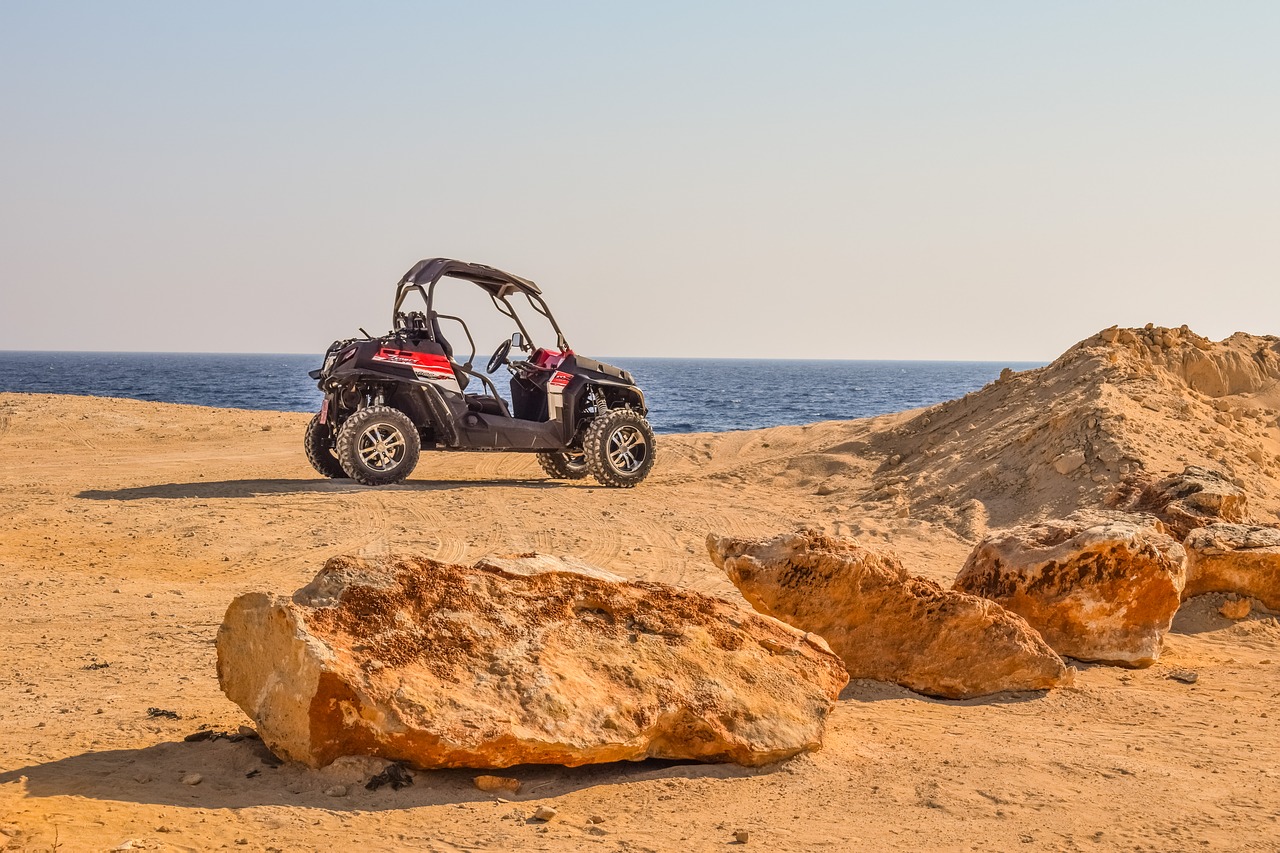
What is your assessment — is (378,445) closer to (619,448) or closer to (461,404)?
(461,404)

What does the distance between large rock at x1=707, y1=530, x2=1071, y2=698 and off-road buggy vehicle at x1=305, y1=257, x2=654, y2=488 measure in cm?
720

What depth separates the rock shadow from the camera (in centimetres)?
436

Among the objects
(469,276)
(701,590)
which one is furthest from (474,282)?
(701,590)

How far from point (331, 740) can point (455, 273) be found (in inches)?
390

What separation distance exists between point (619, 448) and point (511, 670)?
9713mm

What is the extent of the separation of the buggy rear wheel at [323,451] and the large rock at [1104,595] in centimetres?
897

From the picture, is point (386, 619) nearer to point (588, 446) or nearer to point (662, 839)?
point (662, 839)

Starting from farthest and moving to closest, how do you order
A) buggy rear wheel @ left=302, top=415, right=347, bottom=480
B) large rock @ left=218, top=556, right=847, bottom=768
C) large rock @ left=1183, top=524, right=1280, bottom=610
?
buggy rear wheel @ left=302, top=415, right=347, bottom=480, large rock @ left=1183, top=524, right=1280, bottom=610, large rock @ left=218, top=556, right=847, bottom=768

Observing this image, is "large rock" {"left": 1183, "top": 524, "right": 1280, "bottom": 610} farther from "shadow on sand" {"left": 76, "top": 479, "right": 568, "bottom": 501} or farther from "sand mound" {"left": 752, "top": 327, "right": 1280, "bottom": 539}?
"shadow on sand" {"left": 76, "top": 479, "right": 568, "bottom": 501}

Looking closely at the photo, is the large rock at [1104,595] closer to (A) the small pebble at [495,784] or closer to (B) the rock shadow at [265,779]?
(B) the rock shadow at [265,779]

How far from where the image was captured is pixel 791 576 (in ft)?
21.8

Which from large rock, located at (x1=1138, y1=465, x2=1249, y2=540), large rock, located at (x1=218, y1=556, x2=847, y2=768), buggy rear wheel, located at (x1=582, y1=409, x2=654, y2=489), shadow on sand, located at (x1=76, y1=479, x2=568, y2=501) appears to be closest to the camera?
large rock, located at (x1=218, y1=556, x2=847, y2=768)

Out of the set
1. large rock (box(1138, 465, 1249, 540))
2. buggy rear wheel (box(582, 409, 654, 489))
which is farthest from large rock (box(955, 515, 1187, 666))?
buggy rear wheel (box(582, 409, 654, 489))

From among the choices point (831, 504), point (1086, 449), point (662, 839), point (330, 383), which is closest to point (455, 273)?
point (330, 383)
